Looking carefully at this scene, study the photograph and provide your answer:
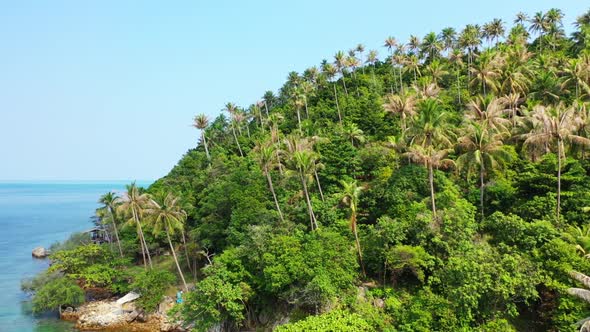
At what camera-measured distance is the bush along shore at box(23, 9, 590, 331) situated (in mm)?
28016

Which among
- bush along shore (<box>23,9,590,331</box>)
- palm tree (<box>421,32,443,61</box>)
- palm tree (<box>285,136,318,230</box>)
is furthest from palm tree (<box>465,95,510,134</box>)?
palm tree (<box>421,32,443,61</box>)

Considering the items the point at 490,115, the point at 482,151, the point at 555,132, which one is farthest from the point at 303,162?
the point at 555,132

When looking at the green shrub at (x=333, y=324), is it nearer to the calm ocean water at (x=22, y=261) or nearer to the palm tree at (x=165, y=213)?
the palm tree at (x=165, y=213)

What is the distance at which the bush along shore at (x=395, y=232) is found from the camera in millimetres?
28016

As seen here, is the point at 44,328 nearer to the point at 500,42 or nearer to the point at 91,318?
the point at 91,318

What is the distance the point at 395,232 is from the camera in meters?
33.7

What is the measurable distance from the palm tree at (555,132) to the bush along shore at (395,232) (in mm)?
225

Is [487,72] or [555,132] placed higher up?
[487,72]

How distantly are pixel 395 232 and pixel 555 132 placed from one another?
16997 mm

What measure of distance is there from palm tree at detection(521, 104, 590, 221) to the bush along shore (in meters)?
0.22

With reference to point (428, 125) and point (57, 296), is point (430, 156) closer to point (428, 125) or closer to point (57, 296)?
point (428, 125)

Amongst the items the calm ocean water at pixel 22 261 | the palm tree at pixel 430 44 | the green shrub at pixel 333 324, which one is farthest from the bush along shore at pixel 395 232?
the palm tree at pixel 430 44

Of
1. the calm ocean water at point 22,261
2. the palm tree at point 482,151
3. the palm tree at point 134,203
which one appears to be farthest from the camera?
the palm tree at point 134,203

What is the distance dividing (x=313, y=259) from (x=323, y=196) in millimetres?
15838
